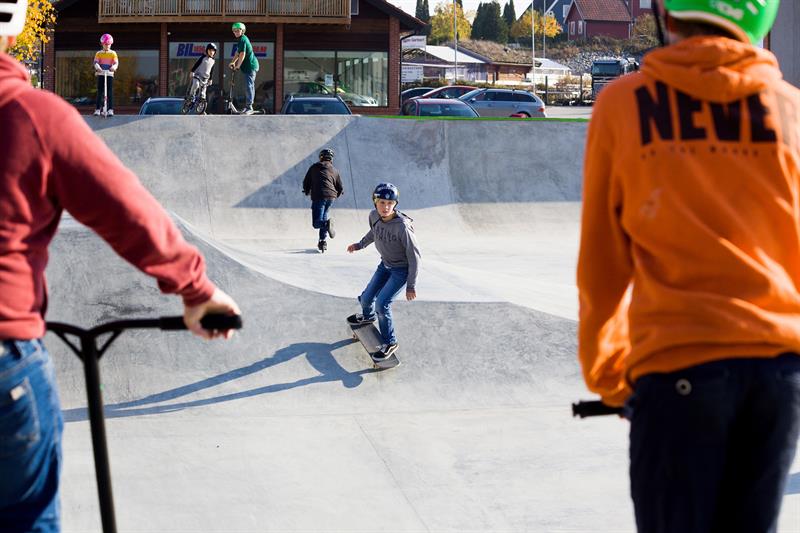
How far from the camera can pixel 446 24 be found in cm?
12950

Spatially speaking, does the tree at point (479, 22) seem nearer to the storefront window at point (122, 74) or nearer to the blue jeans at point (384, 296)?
the storefront window at point (122, 74)

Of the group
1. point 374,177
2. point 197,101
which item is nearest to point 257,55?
point 197,101

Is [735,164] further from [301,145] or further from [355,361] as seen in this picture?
[301,145]

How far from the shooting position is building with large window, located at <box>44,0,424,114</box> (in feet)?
125

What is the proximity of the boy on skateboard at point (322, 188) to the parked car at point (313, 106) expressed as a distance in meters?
9.21

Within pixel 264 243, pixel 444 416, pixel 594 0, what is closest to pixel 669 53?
pixel 444 416

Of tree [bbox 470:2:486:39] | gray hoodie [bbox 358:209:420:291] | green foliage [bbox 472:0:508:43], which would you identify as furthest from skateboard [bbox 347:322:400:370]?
tree [bbox 470:2:486:39]

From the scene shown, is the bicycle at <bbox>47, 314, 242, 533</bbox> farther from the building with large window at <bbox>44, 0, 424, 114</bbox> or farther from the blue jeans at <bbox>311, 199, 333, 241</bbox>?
the building with large window at <bbox>44, 0, 424, 114</bbox>

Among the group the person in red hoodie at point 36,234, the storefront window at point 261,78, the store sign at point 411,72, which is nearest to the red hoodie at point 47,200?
the person in red hoodie at point 36,234

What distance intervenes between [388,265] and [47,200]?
21.5ft

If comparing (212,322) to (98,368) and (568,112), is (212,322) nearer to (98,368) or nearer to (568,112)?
(98,368)

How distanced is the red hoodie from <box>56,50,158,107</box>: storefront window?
124ft

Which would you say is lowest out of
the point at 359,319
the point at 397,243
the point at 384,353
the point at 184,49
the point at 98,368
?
the point at 384,353

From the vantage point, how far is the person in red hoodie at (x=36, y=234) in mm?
2172
